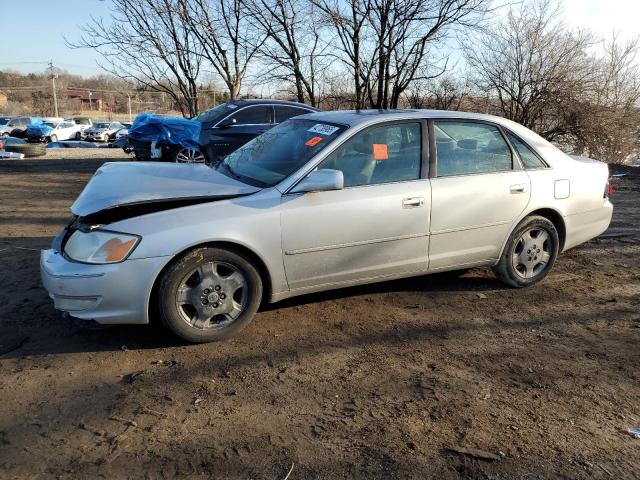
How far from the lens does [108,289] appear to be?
3197mm

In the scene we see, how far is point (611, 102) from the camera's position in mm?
17844

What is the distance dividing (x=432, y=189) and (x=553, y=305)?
149 cm

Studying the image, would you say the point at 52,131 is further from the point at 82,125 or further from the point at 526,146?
the point at 526,146

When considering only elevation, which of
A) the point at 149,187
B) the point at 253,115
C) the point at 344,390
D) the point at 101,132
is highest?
the point at 101,132

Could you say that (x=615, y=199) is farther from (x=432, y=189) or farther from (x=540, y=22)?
(x=540, y=22)

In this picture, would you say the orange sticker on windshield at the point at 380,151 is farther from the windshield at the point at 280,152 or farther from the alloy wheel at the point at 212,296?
the alloy wheel at the point at 212,296

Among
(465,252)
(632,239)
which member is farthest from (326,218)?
(632,239)

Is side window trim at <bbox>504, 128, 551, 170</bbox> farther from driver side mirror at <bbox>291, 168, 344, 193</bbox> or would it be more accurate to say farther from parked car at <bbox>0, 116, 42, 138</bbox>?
parked car at <bbox>0, 116, 42, 138</bbox>

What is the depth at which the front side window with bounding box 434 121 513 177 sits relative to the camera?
425 centimetres

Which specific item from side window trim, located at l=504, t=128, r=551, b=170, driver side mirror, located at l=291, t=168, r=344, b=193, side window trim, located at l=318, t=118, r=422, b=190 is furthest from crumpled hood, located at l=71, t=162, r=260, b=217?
side window trim, located at l=504, t=128, r=551, b=170

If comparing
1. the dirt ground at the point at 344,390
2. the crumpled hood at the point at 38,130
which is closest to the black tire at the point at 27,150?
the dirt ground at the point at 344,390

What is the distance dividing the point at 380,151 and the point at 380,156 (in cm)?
4

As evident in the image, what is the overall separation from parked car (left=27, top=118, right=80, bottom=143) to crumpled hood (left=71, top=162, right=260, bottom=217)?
115 feet

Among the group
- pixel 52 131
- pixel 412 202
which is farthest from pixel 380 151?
pixel 52 131
